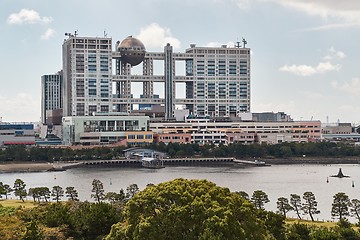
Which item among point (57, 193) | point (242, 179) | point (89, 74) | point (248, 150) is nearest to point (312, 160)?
point (248, 150)

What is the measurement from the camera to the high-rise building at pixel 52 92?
8431cm

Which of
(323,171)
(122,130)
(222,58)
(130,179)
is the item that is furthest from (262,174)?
(222,58)

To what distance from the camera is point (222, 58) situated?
235 ft

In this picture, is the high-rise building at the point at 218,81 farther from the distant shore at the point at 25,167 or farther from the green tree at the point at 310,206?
the green tree at the point at 310,206

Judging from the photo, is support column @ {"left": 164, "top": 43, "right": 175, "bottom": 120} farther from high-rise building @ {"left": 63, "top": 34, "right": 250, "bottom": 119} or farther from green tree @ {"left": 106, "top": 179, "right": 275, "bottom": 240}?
green tree @ {"left": 106, "top": 179, "right": 275, "bottom": 240}

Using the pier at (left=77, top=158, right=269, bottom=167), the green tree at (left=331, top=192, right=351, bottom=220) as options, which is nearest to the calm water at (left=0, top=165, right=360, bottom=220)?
the green tree at (left=331, top=192, right=351, bottom=220)

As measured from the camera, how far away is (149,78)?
69125mm

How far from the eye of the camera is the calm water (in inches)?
1228

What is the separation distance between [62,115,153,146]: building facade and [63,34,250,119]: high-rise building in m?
7.87

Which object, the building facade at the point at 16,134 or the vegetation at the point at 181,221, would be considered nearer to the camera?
the vegetation at the point at 181,221

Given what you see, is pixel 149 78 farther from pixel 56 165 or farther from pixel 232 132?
pixel 56 165

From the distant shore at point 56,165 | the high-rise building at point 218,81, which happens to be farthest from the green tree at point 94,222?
the high-rise building at point 218,81

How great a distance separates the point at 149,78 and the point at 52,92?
20.2 m

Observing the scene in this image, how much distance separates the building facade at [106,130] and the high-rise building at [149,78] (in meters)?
7.87
